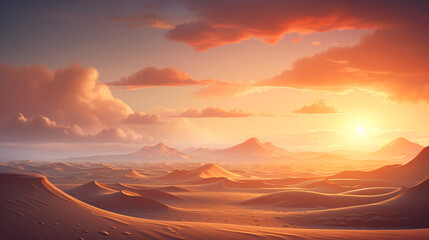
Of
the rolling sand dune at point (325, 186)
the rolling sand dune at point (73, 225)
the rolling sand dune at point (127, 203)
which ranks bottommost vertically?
the rolling sand dune at point (127, 203)

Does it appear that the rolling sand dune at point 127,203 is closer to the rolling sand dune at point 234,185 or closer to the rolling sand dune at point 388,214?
the rolling sand dune at point 388,214

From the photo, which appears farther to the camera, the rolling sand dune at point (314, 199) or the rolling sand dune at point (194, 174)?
the rolling sand dune at point (194, 174)

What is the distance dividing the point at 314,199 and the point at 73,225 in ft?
114

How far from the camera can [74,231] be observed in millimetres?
13711

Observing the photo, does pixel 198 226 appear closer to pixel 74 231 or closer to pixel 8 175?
pixel 74 231

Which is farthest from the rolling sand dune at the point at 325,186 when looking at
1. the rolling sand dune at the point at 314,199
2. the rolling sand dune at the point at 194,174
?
the rolling sand dune at the point at 194,174

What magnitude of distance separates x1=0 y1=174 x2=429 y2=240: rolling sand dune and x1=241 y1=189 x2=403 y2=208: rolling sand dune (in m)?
21.2

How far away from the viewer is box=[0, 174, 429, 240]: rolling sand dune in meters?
13.5

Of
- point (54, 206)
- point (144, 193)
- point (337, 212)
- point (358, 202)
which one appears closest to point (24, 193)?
point (54, 206)

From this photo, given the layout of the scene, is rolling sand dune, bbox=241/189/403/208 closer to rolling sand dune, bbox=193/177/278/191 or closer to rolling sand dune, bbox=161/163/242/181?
rolling sand dune, bbox=193/177/278/191

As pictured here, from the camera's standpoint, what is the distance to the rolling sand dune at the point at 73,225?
13.5 meters

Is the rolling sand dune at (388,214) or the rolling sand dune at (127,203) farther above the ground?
the rolling sand dune at (388,214)

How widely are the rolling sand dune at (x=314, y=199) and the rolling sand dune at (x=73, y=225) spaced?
21160 millimetres

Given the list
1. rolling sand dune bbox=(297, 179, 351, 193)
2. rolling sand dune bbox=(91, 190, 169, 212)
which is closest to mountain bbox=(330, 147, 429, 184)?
rolling sand dune bbox=(297, 179, 351, 193)
